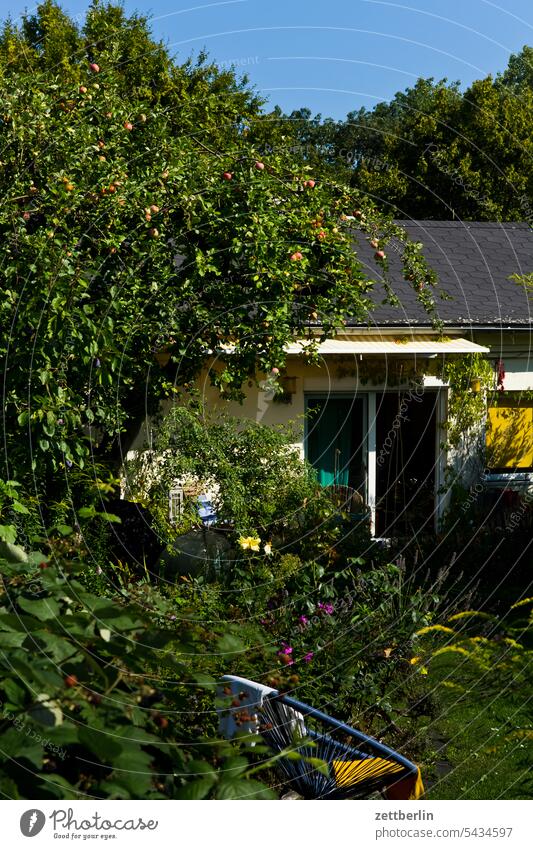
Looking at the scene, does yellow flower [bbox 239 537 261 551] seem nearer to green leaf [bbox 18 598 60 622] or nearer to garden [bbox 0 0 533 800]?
garden [bbox 0 0 533 800]

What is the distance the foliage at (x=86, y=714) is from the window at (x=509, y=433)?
1041cm

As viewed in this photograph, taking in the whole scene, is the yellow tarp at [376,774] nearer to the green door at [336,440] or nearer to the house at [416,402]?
the house at [416,402]

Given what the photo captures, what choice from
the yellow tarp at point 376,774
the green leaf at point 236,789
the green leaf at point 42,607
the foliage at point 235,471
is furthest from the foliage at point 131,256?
the green leaf at point 236,789

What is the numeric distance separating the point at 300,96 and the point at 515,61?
28.3 meters

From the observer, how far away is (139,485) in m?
9.36

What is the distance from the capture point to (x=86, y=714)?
2.48 m

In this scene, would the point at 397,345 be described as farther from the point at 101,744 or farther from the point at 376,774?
the point at 101,744

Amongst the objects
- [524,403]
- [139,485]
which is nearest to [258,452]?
[139,485]

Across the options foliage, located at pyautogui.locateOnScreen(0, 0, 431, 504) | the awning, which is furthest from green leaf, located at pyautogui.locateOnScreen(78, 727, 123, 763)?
the awning

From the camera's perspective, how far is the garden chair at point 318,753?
375 centimetres

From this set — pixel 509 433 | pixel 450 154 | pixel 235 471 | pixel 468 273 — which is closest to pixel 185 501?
pixel 235 471

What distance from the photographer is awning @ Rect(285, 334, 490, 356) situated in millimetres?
11289

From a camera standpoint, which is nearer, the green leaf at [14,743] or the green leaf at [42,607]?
the green leaf at [14,743]

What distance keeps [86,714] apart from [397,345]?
9.71 m
